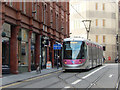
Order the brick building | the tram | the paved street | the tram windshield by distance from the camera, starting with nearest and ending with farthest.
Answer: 1. the paved street
2. the brick building
3. the tram
4. the tram windshield

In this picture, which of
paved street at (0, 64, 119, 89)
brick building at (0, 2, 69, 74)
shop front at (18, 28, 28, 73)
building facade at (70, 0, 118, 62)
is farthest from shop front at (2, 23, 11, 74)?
building facade at (70, 0, 118, 62)

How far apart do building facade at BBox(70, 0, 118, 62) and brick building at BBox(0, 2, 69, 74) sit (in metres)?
38.4

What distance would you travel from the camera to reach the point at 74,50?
28.0m

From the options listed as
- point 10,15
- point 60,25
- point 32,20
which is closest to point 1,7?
point 10,15

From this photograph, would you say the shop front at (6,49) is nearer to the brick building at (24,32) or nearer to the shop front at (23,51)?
the brick building at (24,32)

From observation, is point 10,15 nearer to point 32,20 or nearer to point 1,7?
point 1,7

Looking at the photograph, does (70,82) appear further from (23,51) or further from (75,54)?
(23,51)

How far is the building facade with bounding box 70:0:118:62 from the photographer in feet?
256

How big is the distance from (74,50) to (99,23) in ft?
171

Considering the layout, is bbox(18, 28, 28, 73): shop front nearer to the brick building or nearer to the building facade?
the brick building

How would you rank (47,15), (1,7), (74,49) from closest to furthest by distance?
1. (1,7)
2. (74,49)
3. (47,15)

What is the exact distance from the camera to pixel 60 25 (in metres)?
45.6

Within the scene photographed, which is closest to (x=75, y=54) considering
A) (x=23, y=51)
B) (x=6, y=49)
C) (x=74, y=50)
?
(x=74, y=50)

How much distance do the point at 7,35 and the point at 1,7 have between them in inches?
137
